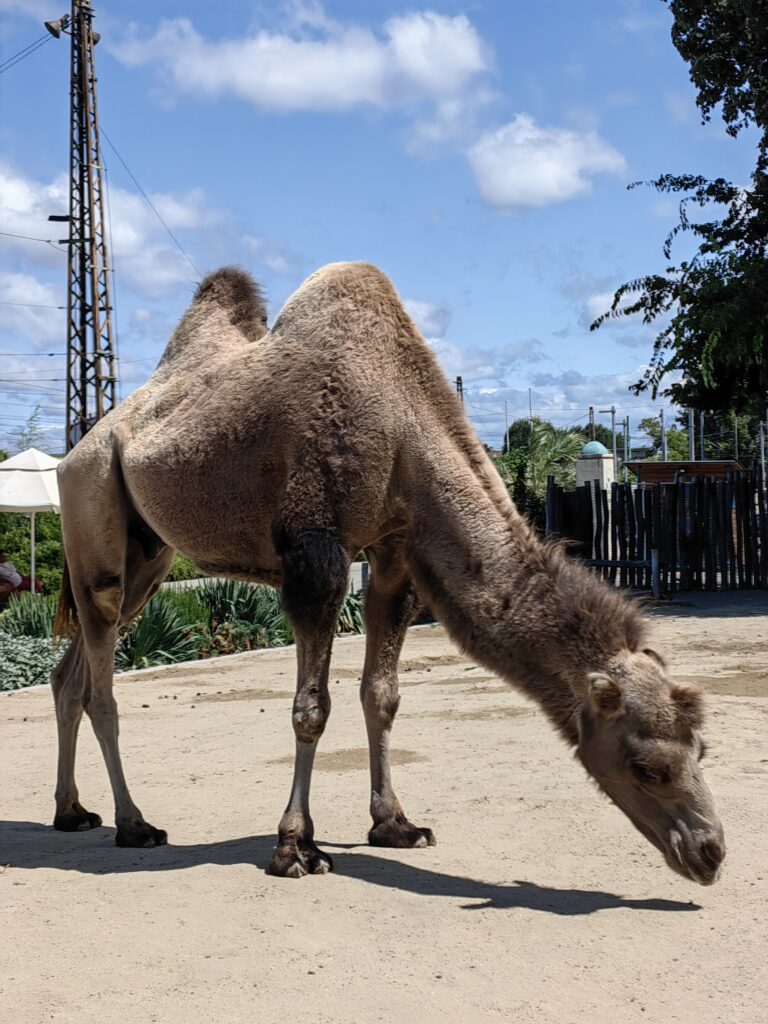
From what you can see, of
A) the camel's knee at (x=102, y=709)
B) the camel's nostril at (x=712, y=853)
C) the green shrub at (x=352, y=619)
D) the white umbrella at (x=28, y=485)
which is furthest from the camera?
the white umbrella at (x=28, y=485)

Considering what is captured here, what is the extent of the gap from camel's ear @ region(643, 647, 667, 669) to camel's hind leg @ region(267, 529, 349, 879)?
1.43m

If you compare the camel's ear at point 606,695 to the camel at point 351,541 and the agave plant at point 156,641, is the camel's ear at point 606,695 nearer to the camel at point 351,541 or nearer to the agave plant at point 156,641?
the camel at point 351,541

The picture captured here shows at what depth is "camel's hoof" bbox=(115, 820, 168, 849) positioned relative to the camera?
19.5ft

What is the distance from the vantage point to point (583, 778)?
6660 mm

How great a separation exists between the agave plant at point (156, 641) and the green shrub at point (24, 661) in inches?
30.8

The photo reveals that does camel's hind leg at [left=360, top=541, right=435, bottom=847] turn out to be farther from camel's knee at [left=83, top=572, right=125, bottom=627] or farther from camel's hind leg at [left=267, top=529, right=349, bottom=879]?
camel's knee at [left=83, top=572, right=125, bottom=627]

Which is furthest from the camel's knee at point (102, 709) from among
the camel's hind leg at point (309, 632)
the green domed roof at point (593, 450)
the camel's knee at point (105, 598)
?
the green domed roof at point (593, 450)

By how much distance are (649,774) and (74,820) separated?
11.4 ft

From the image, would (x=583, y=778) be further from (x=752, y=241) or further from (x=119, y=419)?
(x=752, y=241)

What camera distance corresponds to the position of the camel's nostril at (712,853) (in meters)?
4.39

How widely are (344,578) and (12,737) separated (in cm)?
481

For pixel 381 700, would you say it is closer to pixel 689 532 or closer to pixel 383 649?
pixel 383 649

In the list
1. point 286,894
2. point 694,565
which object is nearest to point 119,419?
point 286,894

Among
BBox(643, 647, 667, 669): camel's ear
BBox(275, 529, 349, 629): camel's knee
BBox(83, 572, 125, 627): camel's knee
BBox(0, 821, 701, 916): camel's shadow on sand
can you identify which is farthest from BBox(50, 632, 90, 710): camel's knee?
BBox(643, 647, 667, 669): camel's ear
